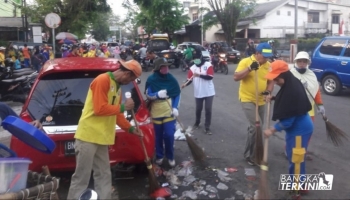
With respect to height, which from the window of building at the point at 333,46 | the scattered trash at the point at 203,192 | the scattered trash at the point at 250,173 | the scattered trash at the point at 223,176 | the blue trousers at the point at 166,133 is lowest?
the scattered trash at the point at 203,192

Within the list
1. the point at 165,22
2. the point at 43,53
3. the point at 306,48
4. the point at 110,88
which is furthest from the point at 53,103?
the point at 165,22

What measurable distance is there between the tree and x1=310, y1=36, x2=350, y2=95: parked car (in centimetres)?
2287

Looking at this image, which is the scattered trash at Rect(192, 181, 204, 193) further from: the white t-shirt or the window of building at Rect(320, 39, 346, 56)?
the window of building at Rect(320, 39, 346, 56)

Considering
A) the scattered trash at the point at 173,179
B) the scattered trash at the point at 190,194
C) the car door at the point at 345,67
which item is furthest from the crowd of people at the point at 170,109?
the car door at the point at 345,67

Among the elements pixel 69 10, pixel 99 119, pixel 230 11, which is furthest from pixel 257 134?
pixel 230 11

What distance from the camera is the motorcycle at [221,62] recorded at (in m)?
21.6

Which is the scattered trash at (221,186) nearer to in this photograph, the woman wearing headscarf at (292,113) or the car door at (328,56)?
the woman wearing headscarf at (292,113)

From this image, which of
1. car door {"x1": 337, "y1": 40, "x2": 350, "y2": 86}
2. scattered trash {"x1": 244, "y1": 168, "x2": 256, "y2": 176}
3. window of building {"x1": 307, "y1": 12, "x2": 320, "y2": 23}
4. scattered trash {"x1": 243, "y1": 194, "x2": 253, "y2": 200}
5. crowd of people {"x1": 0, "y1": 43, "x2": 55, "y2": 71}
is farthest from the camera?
window of building {"x1": 307, "y1": 12, "x2": 320, "y2": 23}

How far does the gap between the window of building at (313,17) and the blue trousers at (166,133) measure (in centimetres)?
4375

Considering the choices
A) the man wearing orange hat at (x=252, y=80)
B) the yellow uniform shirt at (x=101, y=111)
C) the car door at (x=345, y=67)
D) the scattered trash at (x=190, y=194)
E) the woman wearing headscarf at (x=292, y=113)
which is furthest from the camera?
the car door at (x=345, y=67)

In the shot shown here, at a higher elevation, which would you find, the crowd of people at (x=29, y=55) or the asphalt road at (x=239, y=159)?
the crowd of people at (x=29, y=55)

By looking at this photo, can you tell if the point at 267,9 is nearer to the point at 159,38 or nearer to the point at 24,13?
the point at 159,38

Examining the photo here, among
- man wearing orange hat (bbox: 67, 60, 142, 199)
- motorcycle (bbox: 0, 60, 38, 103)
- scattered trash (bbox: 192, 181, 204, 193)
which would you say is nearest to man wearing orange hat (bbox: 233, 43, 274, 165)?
scattered trash (bbox: 192, 181, 204, 193)

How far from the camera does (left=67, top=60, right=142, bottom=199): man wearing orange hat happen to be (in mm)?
4074
